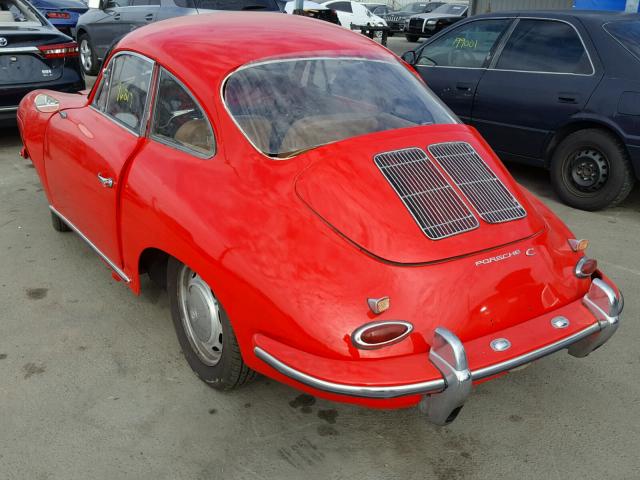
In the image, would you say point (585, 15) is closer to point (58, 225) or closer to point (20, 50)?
point (58, 225)

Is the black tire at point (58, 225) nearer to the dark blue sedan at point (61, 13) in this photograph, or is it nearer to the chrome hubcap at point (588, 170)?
the chrome hubcap at point (588, 170)

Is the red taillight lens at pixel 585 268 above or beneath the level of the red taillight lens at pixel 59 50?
beneath

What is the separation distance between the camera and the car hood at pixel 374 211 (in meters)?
2.36

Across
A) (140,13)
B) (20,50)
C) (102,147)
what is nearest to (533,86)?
(102,147)

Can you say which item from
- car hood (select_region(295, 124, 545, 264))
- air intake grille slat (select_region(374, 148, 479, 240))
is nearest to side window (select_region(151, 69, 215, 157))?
car hood (select_region(295, 124, 545, 264))

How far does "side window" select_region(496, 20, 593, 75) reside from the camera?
5344mm

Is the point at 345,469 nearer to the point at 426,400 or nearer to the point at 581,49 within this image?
the point at 426,400

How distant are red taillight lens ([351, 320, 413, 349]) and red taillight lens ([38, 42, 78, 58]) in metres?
5.90

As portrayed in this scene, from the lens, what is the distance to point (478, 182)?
9.01 feet

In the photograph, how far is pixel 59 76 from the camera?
6.71m

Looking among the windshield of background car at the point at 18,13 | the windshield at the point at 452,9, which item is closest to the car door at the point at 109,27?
the windshield of background car at the point at 18,13

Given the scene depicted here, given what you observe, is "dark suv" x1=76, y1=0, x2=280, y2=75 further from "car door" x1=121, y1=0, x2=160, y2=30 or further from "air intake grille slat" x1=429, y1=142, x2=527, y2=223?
"air intake grille slat" x1=429, y1=142, x2=527, y2=223

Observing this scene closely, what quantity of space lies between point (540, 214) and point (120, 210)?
208cm

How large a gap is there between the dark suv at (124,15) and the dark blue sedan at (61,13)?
1823 mm
